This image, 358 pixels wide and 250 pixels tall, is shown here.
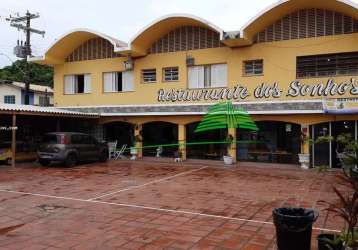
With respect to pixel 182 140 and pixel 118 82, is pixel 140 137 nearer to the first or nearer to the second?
pixel 182 140

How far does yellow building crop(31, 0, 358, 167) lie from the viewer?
1742 cm

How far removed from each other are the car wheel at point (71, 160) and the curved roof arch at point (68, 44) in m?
6.21

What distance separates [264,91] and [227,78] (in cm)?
194

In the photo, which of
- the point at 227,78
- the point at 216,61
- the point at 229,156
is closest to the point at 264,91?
the point at 227,78

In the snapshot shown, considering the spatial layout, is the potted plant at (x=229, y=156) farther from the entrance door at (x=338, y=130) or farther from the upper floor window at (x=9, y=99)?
the upper floor window at (x=9, y=99)

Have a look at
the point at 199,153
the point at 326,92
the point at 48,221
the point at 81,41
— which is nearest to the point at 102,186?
the point at 48,221

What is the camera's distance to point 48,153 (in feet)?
58.0

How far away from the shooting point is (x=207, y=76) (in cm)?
2034

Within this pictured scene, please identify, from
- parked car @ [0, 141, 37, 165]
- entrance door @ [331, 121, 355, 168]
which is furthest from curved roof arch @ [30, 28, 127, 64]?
entrance door @ [331, 121, 355, 168]

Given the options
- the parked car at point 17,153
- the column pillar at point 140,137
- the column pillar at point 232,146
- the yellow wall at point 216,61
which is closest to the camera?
the yellow wall at point 216,61

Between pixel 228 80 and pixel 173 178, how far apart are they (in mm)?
7053

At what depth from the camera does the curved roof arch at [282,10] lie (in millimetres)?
16766

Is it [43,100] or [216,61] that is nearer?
[216,61]

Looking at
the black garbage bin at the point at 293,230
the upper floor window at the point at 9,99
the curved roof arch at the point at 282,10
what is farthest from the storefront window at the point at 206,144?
the upper floor window at the point at 9,99
